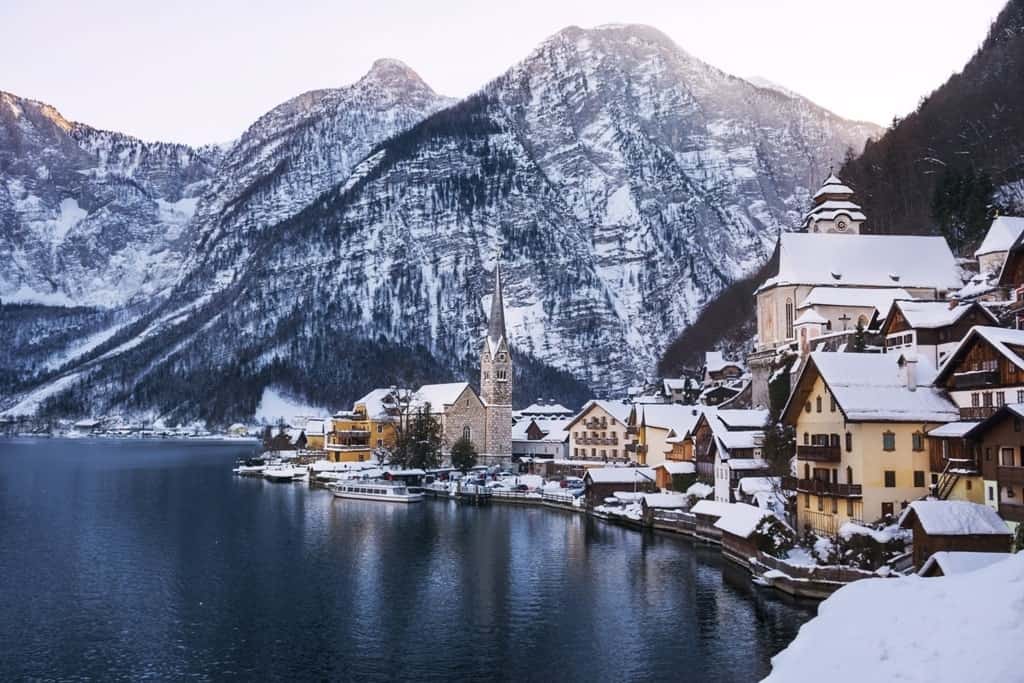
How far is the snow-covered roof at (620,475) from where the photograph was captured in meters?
71.4

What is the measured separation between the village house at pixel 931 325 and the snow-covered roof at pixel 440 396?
6359 centimetres

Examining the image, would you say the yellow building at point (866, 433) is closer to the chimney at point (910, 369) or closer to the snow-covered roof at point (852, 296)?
the chimney at point (910, 369)

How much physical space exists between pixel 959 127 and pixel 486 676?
102 m

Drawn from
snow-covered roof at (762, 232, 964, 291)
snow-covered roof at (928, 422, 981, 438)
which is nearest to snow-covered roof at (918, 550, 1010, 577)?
snow-covered roof at (928, 422, 981, 438)

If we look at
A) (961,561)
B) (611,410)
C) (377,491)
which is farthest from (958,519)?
(377,491)

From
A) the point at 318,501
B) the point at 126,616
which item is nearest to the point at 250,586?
the point at 126,616

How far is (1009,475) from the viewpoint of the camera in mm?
34375

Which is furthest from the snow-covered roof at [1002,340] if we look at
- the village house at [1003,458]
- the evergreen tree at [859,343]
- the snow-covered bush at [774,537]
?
the evergreen tree at [859,343]

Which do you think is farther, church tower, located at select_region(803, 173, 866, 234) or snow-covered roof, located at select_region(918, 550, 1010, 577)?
church tower, located at select_region(803, 173, 866, 234)

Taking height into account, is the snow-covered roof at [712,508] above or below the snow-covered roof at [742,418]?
below

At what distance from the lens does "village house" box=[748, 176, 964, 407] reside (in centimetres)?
6838

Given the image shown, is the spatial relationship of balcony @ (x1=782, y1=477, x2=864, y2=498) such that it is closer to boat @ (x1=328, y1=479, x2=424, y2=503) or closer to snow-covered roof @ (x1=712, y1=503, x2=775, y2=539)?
snow-covered roof @ (x1=712, y1=503, x2=775, y2=539)

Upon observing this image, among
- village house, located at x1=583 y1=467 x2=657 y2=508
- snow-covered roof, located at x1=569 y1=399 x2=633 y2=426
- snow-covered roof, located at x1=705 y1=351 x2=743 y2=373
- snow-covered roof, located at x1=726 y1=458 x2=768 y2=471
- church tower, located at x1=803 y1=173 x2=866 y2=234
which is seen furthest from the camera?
snow-covered roof, located at x1=705 y1=351 x2=743 y2=373

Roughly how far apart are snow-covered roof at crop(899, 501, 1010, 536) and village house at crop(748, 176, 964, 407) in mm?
32598
